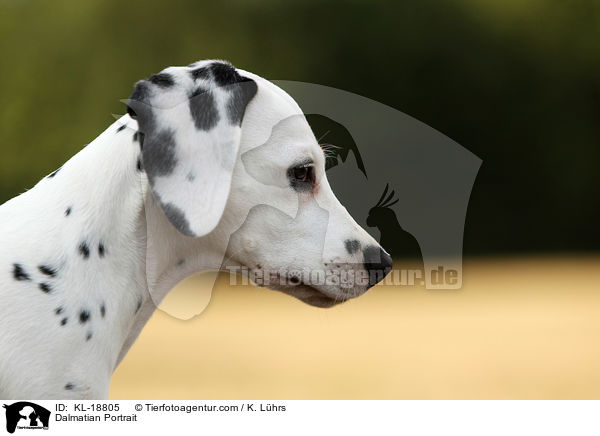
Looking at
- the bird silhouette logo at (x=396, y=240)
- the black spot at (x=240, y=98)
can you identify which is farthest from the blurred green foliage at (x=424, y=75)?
the black spot at (x=240, y=98)

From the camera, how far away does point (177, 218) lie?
7.81ft

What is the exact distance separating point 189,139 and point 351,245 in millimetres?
718

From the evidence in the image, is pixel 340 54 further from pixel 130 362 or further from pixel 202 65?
pixel 202 65

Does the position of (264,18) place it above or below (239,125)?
above

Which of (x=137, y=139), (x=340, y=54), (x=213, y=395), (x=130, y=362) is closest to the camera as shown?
(x=137, y=139)

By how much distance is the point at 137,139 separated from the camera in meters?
2.50

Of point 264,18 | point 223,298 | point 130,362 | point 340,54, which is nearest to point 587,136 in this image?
point 340,54

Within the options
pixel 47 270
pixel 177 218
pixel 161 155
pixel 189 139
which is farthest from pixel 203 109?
pixel 47 270

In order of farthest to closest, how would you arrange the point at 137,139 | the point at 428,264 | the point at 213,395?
1. the point at 428,264
2. the point at 213,395
3. the point at 137,139

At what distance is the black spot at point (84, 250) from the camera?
238 cm

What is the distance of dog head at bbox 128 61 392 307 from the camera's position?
7.89ft

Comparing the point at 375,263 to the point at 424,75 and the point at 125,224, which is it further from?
the point at 424,75

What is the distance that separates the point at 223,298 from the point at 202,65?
31.2 feet

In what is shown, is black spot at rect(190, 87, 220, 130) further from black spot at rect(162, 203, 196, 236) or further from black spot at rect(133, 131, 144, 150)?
black spot at rect(162, 203, 196, 236)
